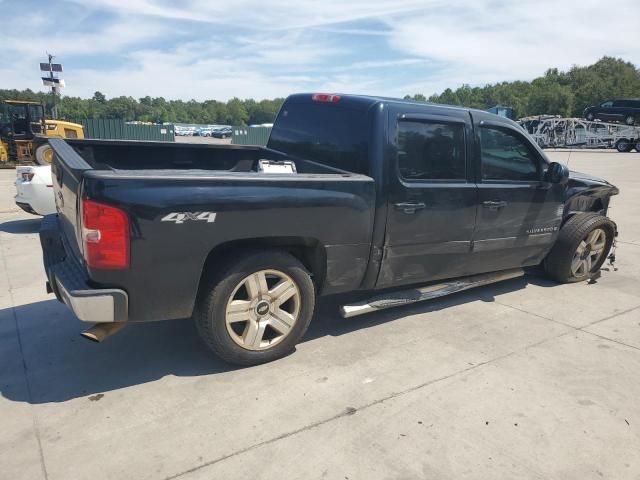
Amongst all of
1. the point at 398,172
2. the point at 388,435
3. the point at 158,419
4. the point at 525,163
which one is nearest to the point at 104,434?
the point at 158,419

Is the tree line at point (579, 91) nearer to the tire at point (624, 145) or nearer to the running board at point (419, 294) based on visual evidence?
the tire at point (624, 145)

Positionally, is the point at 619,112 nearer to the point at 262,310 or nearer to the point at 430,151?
the point at 430,151

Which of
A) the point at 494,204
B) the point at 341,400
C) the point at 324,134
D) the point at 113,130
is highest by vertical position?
the point at 113,130

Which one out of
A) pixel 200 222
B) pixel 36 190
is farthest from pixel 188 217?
pixel 36 190

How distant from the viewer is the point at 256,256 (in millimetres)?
3141

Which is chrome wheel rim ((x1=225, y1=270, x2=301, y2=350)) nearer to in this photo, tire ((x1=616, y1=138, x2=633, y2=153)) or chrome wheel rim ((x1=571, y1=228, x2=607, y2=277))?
chrome wheel rim ((x1=571, y1=228, x2=607, y2=277))

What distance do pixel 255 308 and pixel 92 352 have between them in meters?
1.31

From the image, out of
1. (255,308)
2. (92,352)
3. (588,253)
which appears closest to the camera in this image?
(255,308)

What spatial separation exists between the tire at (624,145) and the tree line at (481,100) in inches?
572

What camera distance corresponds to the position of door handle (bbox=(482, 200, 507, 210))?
13.9 feet

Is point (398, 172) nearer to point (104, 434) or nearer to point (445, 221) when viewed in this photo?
point (445, 221)

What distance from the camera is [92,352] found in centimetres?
354

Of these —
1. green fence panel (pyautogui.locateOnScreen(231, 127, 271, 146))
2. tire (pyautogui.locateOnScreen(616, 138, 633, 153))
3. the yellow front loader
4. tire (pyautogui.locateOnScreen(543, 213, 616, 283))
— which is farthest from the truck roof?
green fence panel (pyautogui.locateOnScreen(231, 127, 271, 146))

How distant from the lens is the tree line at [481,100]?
77188mm
